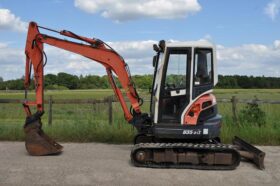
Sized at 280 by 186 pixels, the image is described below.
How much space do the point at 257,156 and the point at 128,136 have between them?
4.44m

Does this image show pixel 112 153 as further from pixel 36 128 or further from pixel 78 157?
pixel 36 128

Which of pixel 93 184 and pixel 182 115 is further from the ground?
pixel 182 115

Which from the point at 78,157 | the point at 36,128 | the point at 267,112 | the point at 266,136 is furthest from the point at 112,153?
the point at 267,112

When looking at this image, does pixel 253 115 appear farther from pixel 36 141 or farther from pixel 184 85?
pixel 36 141

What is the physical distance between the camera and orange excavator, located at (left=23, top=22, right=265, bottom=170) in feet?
31.2

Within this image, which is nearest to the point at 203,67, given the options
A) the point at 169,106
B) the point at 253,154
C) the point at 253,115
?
the point at 169,106

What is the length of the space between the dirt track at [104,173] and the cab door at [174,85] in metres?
1.36

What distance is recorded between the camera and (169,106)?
1011 centimetres

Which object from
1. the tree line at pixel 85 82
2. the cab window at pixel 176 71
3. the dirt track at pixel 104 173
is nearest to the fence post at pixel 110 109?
the dirt track at pixel 104 173

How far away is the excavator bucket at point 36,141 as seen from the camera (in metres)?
10.6

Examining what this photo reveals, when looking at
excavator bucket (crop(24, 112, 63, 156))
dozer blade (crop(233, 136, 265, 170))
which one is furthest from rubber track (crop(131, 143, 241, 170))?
excavator bucket (crop(24, 112, 63, 156))

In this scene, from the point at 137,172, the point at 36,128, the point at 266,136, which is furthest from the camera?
the point at 266,136

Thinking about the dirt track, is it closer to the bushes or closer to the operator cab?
the operator cab

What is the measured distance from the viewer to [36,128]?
10.6m
